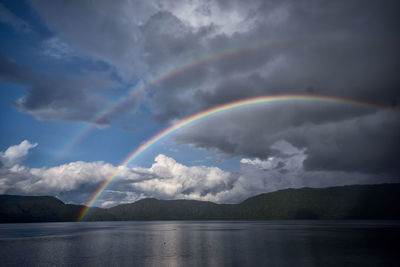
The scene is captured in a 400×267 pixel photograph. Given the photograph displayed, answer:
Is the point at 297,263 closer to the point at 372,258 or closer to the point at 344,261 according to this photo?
the point at 344,261

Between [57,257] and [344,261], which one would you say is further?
[57,257]

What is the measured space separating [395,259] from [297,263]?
23.2 metres

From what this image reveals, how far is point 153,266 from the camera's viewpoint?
2409 inches

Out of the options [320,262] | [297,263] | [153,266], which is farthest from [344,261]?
[153,266]

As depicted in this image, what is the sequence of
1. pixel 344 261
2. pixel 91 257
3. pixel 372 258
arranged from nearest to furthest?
pixel 344 261, pixel 372 258, pixel 91 257

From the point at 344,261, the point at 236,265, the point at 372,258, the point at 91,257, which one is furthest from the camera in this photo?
the point at 91,257

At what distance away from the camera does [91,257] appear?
7475 centimetres

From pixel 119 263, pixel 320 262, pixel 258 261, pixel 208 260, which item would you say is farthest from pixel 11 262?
pixel 320 262

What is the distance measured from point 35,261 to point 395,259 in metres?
81.5

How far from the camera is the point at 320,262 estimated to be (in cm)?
6216

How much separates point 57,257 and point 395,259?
8019cm

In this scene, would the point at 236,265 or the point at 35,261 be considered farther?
the point at 35,261

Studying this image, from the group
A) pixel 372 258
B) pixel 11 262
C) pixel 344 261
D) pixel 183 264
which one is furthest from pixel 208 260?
pixel 11 262

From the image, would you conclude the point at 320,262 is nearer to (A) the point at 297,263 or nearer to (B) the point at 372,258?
(A) the point at 297,263
